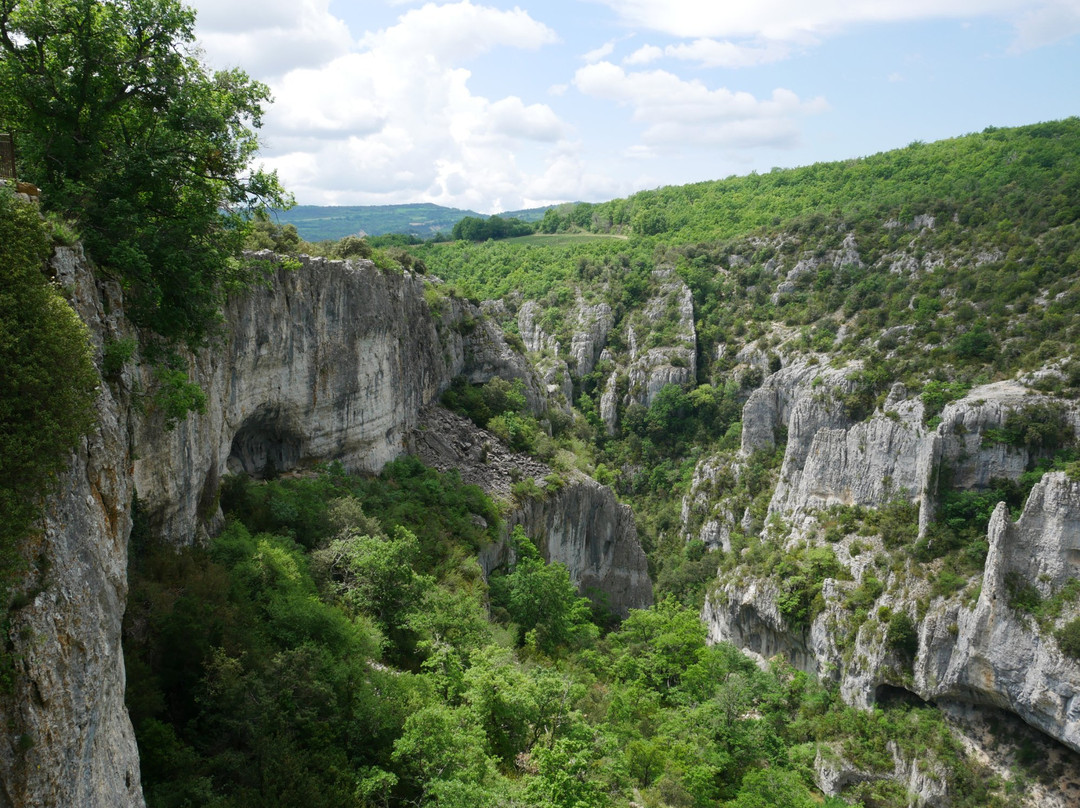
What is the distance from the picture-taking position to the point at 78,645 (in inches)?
292

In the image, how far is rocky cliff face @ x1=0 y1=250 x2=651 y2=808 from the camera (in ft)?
22.6

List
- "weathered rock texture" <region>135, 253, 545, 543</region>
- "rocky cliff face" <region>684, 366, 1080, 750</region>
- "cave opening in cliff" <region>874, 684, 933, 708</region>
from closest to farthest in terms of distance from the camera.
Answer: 1. "weathered rock texture" <region>135, 253, 545, 543</region>
2. "rocky cliff face" <region>684, 366, 1080, 750</region>
3. "cave opening in cliff" <region>874, 684, 933, 708</region>

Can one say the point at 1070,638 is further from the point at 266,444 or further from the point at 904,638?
the point at 266,444

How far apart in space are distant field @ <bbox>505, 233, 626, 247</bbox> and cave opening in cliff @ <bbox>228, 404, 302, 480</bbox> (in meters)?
88.0

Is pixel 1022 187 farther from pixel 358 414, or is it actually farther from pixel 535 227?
pixel 535 227

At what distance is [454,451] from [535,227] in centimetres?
9916

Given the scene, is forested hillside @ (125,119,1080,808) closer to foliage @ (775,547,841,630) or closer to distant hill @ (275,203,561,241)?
foliage @ (775,547,841,630)

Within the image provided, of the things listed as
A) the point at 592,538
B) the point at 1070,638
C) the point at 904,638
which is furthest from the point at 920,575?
the point at 592,538

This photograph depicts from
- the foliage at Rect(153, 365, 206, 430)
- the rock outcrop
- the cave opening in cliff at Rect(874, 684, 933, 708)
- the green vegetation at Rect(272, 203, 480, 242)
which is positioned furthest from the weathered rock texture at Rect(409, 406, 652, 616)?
the green vegetation at Rect(272, 203, 480, 242)

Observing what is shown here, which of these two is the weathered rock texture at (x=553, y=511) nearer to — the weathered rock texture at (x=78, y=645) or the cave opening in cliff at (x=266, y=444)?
the cave opening in cliff at (x=266, y=444)

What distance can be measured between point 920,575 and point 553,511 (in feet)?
83.6

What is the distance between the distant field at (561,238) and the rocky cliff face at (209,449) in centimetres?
7069

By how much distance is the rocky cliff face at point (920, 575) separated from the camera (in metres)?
37.1

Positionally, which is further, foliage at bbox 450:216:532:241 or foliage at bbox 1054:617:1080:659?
foliage at bbox 450:216:532:241
